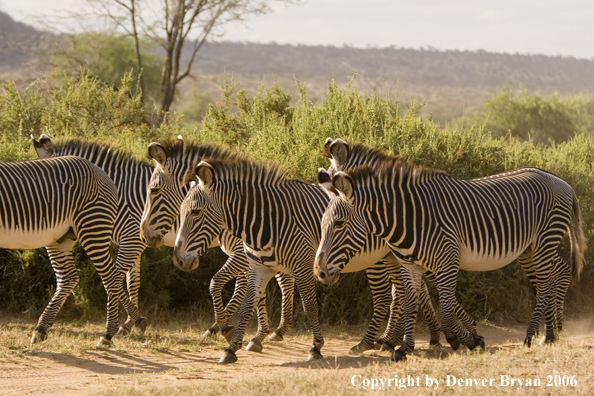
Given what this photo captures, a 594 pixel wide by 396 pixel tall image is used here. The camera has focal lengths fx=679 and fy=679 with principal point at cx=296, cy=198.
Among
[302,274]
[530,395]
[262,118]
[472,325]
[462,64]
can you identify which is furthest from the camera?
[462,64]

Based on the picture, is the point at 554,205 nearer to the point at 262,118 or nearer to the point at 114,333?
the point at 114,333

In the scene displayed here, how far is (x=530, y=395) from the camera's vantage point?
517cm

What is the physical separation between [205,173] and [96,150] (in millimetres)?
2853

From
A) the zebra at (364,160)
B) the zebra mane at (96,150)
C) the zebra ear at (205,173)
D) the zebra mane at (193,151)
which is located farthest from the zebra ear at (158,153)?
the zebra at (364,160)

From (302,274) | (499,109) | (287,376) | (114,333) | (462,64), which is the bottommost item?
(114,333)

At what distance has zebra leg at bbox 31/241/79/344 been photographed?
7887mm

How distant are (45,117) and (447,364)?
10258 millimetres

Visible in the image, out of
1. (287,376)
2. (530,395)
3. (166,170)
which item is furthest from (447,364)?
(166,170)

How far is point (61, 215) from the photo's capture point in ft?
25.7

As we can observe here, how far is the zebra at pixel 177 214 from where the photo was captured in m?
7.67

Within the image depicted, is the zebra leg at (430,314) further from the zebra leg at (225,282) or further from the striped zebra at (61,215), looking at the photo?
the striped zebra at (61,215)

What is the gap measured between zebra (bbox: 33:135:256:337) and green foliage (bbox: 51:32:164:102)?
18682 millimetres

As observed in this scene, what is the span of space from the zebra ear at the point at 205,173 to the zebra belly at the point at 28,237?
213 cm

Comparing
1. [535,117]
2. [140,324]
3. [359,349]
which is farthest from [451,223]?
[535,117]
